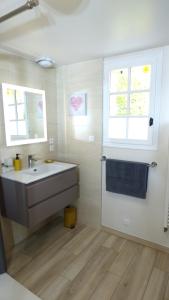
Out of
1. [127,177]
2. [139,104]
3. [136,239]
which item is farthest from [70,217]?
[139,104]

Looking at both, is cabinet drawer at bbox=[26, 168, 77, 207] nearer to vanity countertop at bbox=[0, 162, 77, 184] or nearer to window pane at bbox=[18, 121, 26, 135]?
vanity countertop at bbox=[0, 162, 77, 184]

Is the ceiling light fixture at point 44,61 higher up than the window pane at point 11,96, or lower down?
higher up

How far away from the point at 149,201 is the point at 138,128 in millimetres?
835

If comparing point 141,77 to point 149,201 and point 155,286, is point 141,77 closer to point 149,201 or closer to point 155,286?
point 149,201

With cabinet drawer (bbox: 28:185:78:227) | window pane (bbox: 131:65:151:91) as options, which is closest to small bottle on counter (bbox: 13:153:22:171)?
cabinet drawer (bbox: 28:185:78:227)

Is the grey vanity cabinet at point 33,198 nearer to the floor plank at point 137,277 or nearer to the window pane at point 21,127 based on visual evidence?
the window pane at point 21,127

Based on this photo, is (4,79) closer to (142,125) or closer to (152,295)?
(142,125)

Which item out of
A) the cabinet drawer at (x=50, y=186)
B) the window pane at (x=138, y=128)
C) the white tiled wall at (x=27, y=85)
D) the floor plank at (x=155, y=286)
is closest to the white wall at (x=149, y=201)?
the window pane at (x=138, y=128)

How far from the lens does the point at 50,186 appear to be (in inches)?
73.5

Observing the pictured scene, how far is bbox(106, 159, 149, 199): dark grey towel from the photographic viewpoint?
1.94 meters

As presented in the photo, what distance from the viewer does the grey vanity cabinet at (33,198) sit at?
5.40ft

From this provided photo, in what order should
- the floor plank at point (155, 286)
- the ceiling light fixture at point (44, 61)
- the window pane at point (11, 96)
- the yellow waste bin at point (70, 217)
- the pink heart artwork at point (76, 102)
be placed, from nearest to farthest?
the floor plank at point (155, 286) → the window pane at point (11, 96) → the ceiling light fixture at point (44, 61) → the pink heart artwork at point (76, 102) → the yellow waste bin at point (70, 217)

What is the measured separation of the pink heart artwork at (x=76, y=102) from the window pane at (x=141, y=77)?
69cm

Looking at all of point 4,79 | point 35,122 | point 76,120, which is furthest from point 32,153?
point 4,79
